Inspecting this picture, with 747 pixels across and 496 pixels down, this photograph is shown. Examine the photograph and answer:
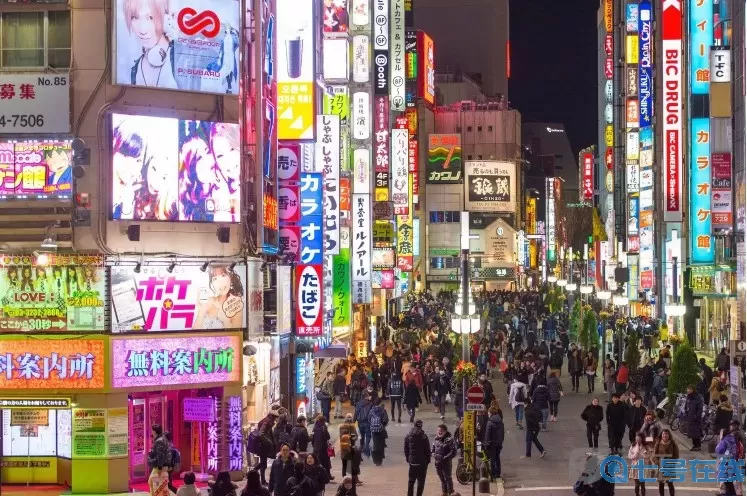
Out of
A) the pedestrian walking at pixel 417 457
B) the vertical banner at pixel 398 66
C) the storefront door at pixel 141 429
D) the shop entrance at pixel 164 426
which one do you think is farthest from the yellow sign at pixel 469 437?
the vertical banner at pixel 398 66

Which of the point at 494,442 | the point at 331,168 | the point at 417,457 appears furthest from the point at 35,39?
the point at 331,168

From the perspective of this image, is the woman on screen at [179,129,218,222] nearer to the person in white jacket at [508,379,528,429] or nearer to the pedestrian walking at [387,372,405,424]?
the person in white jacket at [508,379,528,429]

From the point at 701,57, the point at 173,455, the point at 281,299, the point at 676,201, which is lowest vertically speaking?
the point at 173,455

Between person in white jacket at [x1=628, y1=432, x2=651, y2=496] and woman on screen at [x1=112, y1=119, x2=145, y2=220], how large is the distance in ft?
31.9

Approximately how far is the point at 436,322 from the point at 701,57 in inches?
761

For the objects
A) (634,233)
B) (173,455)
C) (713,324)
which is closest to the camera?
(173,455)

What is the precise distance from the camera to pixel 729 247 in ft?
158

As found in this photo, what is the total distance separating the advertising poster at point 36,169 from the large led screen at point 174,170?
0.89 meters

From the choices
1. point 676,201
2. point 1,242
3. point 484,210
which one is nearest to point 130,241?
point 1,242

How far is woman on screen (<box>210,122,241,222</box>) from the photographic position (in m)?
24.9

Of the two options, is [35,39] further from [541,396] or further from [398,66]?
[398,66]

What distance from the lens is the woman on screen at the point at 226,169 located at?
2492 cm

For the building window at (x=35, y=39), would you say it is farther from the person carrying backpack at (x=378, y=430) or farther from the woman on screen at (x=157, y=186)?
the person carrying backpack at (x=378, y=430)

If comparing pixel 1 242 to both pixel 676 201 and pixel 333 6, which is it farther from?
pixel 676 201
